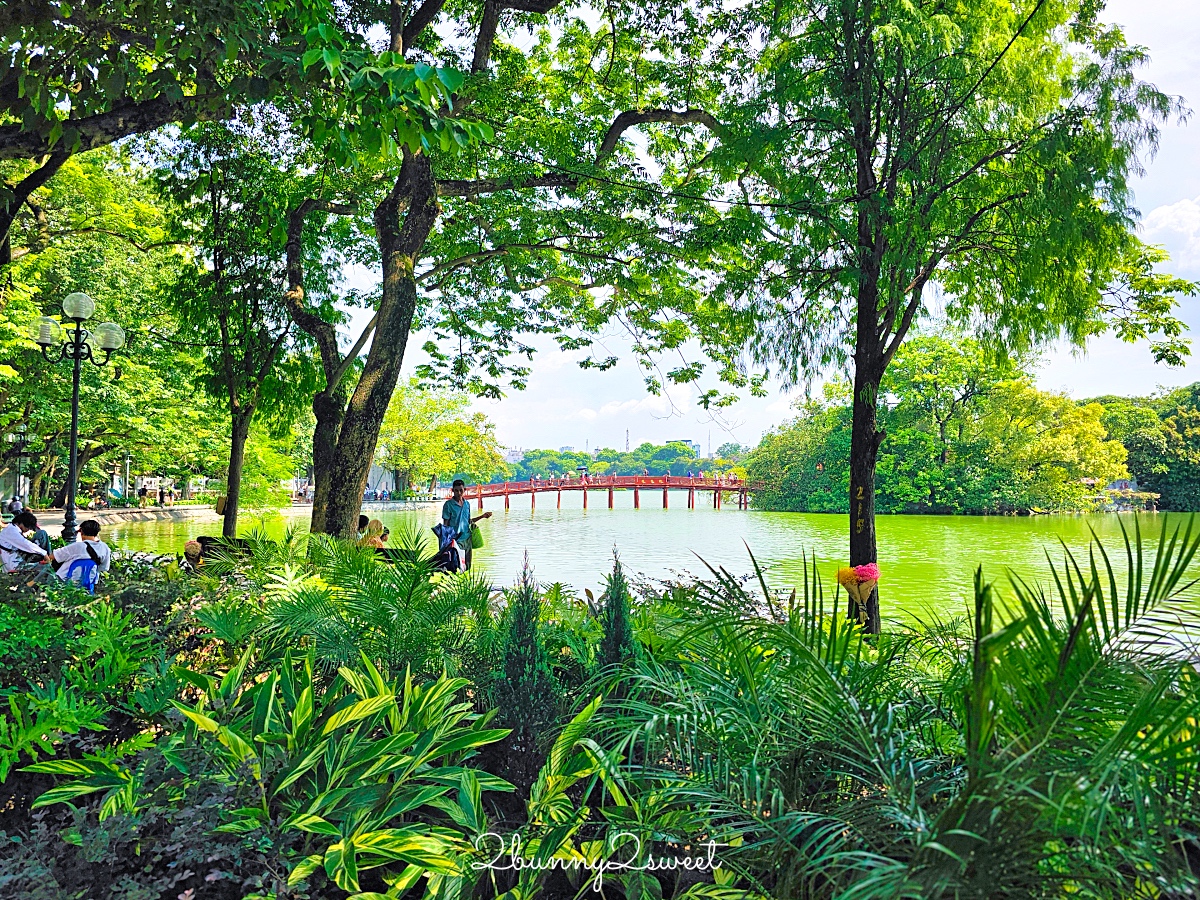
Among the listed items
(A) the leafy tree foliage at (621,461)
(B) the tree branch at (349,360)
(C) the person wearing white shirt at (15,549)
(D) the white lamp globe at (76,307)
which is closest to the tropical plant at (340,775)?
(C) the person wearing white shirt at (15,549)

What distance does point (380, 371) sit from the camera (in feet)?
26.1

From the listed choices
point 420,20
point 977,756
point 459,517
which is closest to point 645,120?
point 420,20

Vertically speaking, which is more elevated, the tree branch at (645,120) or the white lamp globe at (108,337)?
the tree branch at (645,120)

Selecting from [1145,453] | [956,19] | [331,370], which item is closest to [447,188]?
[331,370]

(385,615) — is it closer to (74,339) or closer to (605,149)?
(605,149)

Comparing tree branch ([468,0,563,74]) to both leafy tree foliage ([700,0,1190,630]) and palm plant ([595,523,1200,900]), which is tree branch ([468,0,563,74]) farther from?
palm plant ([595,523,1200,900])

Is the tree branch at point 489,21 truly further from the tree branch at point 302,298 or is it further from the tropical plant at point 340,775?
the tropical plant at point 340,775

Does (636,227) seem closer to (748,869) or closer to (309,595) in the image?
(309,595)

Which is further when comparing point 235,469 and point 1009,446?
point 1009,446

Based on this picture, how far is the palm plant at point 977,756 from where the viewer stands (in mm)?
1359

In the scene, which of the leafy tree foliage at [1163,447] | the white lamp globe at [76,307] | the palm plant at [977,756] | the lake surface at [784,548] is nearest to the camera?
the palm plant at [977,756]

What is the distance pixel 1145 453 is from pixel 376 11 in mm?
48666

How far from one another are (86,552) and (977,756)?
7364mm

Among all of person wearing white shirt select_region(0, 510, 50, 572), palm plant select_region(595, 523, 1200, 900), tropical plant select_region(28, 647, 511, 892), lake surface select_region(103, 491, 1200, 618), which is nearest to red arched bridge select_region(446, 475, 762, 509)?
lake surface select_region(103, 491, 1200, 618)
